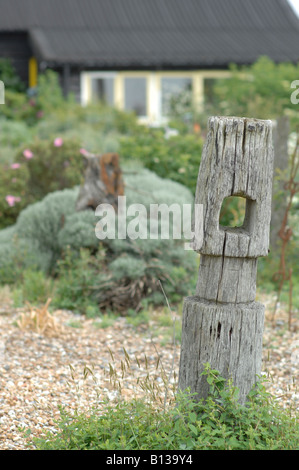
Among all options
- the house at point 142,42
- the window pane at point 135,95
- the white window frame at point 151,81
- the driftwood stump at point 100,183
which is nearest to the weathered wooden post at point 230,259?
the driftwood stump at point 100,183

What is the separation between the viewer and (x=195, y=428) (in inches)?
107

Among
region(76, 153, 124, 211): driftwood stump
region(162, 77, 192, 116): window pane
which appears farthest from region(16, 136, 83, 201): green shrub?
region(162, 77, 192, 116): window pane

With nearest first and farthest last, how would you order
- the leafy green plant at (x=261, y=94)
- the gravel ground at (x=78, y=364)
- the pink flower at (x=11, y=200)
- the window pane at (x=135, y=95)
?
the gravel ground at (x=78, y=364)
the pink flower at (x=11, y=200)
the leafy green plant at (x=261, y=94)
the window pane at (x=135, y=95)

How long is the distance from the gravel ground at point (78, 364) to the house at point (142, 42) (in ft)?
38.7

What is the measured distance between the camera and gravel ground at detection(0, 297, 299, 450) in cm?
357

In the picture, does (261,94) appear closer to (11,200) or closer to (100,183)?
(11,200)

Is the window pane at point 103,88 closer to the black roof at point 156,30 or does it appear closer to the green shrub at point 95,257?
the black roof at point 156,30

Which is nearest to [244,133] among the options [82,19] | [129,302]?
[129,302]

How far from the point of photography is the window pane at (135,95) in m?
18.5

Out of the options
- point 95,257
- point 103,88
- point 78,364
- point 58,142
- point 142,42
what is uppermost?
point 142,42

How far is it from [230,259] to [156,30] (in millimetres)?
16240

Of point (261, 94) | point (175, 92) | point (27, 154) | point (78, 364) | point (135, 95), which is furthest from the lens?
point (135, 95)

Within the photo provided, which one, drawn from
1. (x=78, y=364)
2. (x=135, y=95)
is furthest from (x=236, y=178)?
(x=135, y=95)
